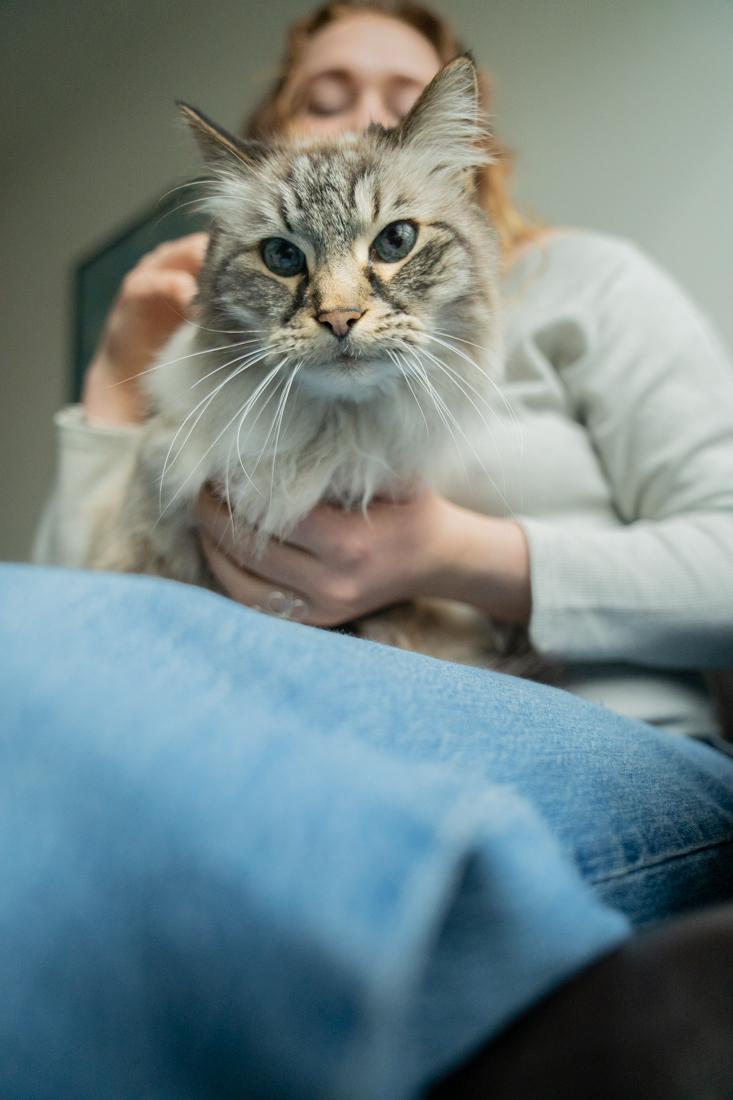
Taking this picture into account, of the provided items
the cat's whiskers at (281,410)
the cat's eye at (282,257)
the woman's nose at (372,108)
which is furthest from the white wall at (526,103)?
the cat's whiskers at (281,410)

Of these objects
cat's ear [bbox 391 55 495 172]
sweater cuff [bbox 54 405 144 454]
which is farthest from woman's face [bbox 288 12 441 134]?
sweater cuff [bbox 54 405 144 454]

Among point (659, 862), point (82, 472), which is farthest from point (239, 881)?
point (82, 472)

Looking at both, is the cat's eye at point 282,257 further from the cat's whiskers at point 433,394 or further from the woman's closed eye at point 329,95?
the woman's closed eye at point 329,95

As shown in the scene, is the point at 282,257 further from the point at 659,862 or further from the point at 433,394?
the point at 659,862

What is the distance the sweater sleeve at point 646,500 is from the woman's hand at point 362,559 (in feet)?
0.20

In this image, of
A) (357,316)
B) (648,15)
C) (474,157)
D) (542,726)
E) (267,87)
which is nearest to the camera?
(542,726)

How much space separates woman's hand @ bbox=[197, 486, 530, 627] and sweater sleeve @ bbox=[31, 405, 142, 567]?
24cm

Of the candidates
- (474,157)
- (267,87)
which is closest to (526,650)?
(474,157)

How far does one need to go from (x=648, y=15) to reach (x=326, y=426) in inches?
40.5

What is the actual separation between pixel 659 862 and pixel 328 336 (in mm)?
504

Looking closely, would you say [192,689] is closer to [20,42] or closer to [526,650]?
[526,650]

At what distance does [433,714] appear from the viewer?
1.44 feet

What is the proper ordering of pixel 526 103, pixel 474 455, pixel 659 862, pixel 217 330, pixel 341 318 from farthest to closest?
pixel 526 103 < pixel 474 455 < pixel 217 330 < pixel 341 318 < pixel 659 862

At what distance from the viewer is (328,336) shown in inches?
25.0
